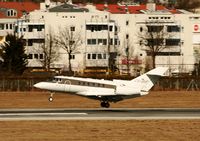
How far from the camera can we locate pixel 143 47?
15125cm

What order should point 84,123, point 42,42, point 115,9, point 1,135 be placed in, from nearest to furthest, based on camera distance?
1. point 1,135
2. point 84,123
3. point 42,42
4. point 115,9

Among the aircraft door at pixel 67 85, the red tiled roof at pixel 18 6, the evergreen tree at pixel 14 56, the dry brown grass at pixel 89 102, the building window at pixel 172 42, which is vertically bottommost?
the dry brown grass at pixel 89 102

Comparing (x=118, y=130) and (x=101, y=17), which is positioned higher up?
(x=101, y=17)

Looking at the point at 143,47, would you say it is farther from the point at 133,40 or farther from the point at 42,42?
the point at 42,42

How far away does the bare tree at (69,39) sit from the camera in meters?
142

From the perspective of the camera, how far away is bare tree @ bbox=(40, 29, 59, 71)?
135500mm

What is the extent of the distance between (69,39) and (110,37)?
934cm

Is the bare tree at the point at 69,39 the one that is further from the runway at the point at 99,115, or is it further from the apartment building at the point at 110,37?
the runway at the point at 99,115

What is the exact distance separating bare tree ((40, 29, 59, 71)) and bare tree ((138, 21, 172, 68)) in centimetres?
1870

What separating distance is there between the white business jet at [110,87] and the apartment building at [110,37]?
72780 millimetres

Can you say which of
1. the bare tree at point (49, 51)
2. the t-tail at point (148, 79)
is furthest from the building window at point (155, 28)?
the t-tail at point (148, 79)

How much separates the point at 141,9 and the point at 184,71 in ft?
88.4

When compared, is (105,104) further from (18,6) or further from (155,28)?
(18,6)

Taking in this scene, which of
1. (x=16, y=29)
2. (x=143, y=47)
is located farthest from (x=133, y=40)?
(x=16, y=29)
